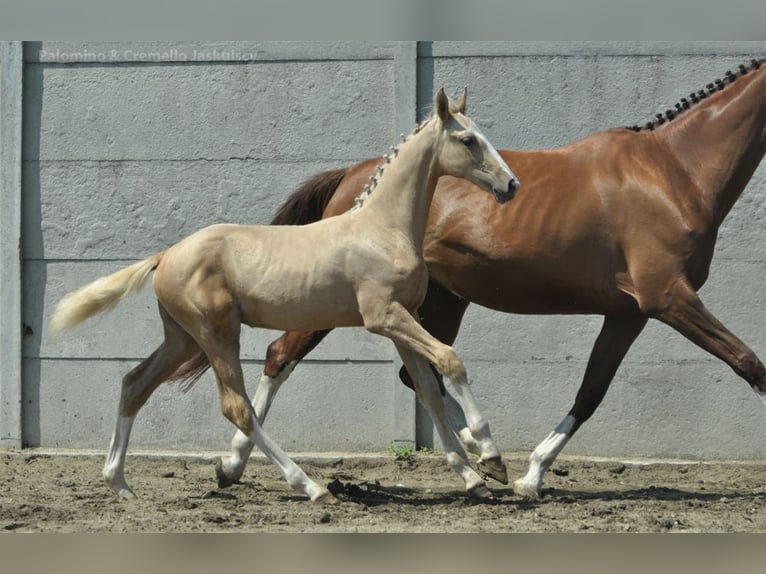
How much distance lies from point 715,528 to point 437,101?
2.31 metres

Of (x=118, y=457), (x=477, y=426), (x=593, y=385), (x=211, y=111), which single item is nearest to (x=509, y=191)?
(x=477, y=426)

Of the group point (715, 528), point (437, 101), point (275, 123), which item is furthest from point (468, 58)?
point (715, 528)

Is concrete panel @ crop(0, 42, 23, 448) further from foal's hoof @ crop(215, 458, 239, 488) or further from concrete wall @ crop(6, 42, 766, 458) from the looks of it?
foal's hoof @ crop(215, 458, 239, 488)

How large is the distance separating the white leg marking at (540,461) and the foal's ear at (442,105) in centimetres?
184

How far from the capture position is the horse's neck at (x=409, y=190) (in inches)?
219

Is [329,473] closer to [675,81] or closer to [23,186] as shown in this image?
[23,186]

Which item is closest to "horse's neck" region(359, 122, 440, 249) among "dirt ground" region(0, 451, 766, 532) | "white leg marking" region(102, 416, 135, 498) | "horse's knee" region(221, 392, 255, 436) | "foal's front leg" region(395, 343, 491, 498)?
"foal's front leg" region(395, 343, 491, 498)

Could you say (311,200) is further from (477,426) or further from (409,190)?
(477,426)

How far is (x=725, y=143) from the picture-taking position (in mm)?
6117

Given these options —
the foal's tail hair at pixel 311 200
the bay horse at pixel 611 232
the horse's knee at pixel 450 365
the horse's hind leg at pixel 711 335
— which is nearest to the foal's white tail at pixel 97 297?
the bay horse at pixel 611 232

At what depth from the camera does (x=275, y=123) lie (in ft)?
25.4

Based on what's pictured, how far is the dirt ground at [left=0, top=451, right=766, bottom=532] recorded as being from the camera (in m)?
5.02

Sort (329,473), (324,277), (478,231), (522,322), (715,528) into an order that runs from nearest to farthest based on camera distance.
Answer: (715,528), (324,277), (478,231), (329,473), (522,322)

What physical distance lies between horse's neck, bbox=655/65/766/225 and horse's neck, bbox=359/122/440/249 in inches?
57.9
